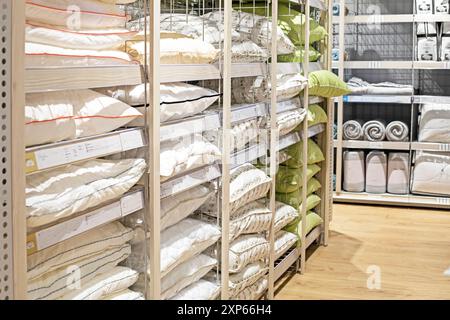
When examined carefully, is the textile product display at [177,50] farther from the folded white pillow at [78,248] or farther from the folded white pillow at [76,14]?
the folded white pillow at [78,248]

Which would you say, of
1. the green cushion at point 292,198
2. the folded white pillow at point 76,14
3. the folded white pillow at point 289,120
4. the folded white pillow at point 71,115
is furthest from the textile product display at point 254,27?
the folded white pillow at point 71,115

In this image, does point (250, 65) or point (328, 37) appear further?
point (328, 37)

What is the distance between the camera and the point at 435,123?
5441mm

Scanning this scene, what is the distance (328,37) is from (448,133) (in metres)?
1.65

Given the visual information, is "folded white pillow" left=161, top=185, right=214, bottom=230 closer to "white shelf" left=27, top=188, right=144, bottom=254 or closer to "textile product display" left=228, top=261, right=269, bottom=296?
"white shelf" left=27, top=188, right=144, bottom=254

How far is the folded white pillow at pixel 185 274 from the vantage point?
222cm

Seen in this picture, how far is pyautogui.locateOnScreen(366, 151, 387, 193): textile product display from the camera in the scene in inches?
221

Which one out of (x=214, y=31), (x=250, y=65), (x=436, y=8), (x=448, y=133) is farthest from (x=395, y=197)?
(x=214, y=31)

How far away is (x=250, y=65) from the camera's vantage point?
2.88 m

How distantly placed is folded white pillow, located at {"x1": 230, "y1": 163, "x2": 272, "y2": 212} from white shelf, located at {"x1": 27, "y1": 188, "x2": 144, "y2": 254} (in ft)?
2.62

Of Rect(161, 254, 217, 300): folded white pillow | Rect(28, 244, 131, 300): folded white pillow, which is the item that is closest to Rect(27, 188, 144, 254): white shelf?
Rect(28, 244, 131, 300): folded white pillow
